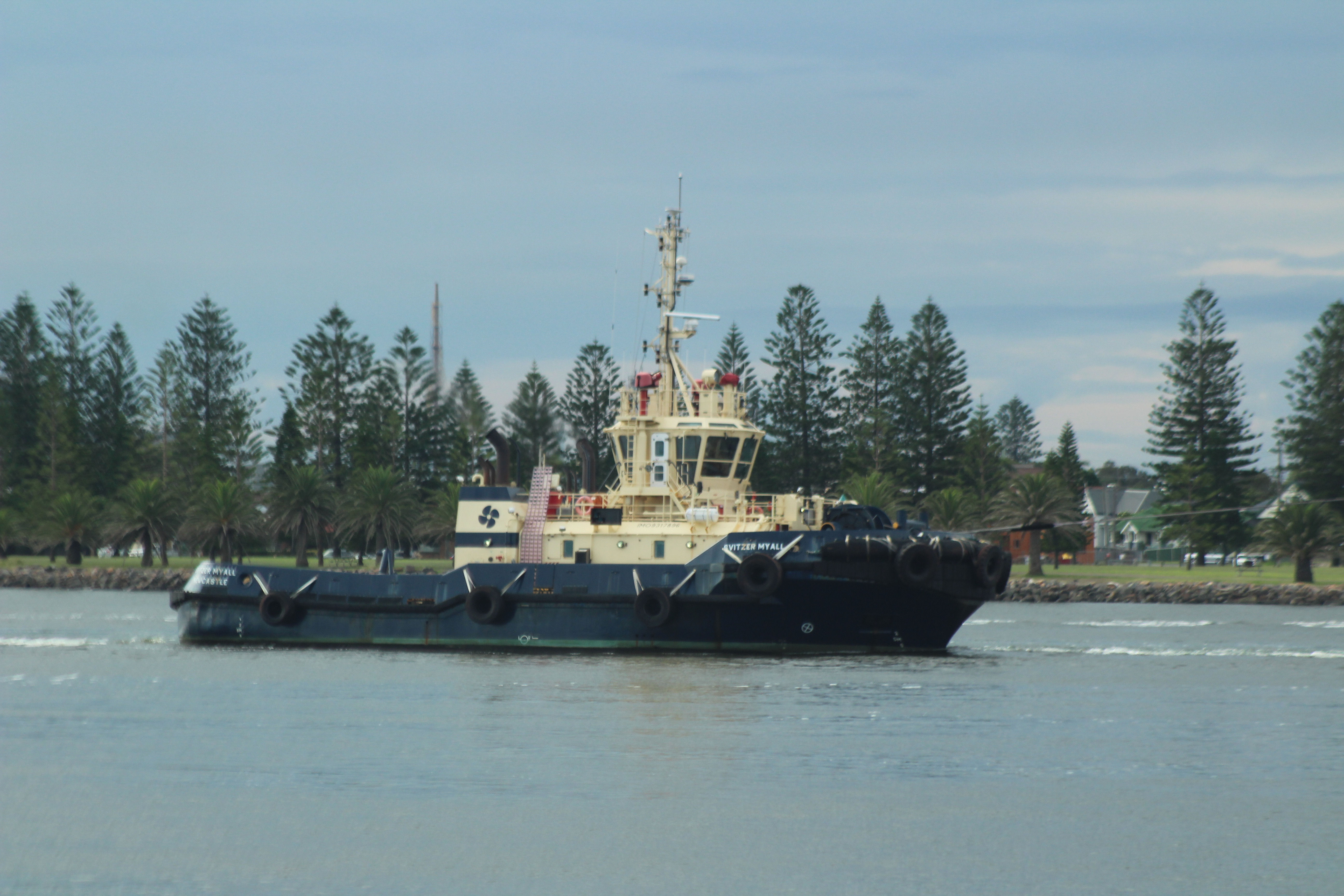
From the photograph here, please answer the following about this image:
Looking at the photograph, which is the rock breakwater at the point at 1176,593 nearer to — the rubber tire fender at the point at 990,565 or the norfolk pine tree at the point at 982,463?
the norfolk pine tree at the point at 982,463

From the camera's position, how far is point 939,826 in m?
16.3

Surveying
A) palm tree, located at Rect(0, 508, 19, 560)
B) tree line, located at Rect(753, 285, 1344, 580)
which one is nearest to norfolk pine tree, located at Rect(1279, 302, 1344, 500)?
tree line, located at Rect(753, 285, 1344, 580)

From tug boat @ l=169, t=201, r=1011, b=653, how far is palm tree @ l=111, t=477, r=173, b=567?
43.2 m

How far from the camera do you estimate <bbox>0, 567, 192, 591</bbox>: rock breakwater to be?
71.2m

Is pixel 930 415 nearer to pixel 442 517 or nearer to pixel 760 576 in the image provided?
pixel 442 517

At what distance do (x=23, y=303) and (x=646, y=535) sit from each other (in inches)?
2891

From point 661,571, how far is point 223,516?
154 feet

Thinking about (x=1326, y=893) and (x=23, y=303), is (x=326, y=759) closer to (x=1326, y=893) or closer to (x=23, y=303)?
(x=1326, y=893)

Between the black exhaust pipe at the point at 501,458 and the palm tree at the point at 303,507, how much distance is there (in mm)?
41682

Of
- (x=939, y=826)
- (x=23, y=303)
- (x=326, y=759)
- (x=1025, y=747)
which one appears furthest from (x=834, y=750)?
(x=23, y=303)

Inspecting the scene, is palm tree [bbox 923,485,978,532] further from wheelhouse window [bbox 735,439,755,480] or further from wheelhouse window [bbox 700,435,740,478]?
wheelhouse window [bbox 700,435,740,478]

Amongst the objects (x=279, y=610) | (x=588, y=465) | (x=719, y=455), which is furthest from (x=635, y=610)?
(x=279, y=610)

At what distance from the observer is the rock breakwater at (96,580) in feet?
234

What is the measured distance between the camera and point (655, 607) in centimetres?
2989
